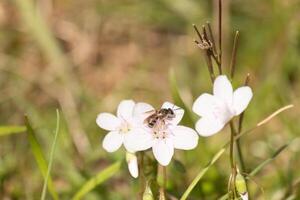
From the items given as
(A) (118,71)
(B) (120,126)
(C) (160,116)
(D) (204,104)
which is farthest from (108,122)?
(A) (118,71)

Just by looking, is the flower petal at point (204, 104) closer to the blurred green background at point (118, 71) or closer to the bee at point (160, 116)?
the bee at point (160, 116)

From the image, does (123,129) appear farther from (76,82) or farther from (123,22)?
(123,22)

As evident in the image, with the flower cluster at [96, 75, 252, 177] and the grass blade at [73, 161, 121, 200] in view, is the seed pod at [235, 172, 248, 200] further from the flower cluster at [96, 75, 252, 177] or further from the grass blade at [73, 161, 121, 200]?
the grass blade at [73, 161, 121, 200]

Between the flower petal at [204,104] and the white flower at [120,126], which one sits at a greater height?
the flower petal at [204,104]

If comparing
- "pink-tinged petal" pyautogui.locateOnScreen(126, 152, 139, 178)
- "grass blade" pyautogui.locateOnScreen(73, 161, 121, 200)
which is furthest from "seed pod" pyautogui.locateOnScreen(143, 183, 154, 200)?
"grass blade" pyautogui.locateOnScreen(73, 161, 121, 200)

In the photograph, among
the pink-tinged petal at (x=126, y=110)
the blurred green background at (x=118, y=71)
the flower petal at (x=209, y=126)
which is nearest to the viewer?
the flower petal at (x=209, y=126)

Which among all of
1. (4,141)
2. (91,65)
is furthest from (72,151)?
(91,65)

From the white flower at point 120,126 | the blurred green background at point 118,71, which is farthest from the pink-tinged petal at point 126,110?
the blurred green background at point 118,71
